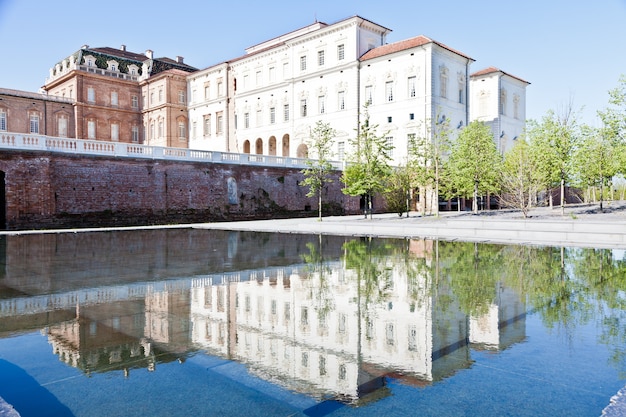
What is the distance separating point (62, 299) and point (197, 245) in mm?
8158

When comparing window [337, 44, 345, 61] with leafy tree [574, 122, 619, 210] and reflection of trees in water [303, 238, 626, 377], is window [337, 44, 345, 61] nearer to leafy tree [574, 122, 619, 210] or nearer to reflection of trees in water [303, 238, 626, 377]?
leafy tree [574, 122, 619, 210]

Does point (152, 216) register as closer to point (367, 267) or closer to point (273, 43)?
point (367, 267)

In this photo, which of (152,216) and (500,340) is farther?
(152,216)

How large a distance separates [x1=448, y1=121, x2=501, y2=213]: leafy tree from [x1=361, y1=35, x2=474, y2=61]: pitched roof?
9499 millimetres

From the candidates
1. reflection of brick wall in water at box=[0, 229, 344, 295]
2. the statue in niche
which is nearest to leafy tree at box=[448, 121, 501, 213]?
the statue in niche

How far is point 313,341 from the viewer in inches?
176

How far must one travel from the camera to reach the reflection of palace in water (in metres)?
3.87

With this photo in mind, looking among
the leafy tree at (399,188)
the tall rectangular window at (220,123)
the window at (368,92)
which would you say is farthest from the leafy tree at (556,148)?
the tall rectangular window at (220,123)

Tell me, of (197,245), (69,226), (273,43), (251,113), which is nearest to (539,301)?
A: (197,245)

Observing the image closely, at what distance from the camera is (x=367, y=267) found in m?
9.48

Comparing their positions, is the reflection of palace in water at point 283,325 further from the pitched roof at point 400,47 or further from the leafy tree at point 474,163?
the pitched roof at point 400,47

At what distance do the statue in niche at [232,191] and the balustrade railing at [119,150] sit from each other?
1.32 metres

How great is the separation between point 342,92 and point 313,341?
141 feet

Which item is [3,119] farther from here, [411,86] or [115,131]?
[411,86]
